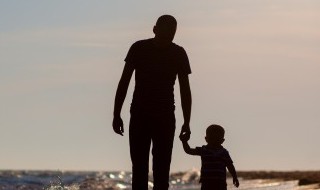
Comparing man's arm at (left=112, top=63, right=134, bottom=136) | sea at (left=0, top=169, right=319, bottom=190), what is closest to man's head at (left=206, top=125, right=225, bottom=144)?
Result: man's arm at (left=112, top=63, right=134, bottom=136)

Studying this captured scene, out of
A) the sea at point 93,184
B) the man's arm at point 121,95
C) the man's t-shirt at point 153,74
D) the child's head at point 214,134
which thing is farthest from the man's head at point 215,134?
the sea at point 93,184

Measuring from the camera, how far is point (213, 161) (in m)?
11.4

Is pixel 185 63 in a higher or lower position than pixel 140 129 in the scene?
higher

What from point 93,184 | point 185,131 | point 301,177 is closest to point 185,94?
point 185,131

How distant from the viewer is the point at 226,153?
11.4 m

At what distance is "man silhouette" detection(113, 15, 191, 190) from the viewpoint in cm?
1107

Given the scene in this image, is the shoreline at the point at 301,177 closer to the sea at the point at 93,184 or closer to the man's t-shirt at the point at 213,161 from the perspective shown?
the sea at the point at 93,184

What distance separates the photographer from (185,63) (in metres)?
11.3

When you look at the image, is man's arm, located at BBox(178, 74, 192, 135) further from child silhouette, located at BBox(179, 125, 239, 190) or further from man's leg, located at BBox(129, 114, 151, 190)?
man's leg, located at BBox(129, 114, 151, 190)

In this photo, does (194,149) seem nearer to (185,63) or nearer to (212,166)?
(212,166)

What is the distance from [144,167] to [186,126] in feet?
2.21

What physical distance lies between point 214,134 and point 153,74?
3.28 feet

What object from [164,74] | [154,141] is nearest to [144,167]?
[154,141]

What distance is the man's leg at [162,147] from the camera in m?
11.2
